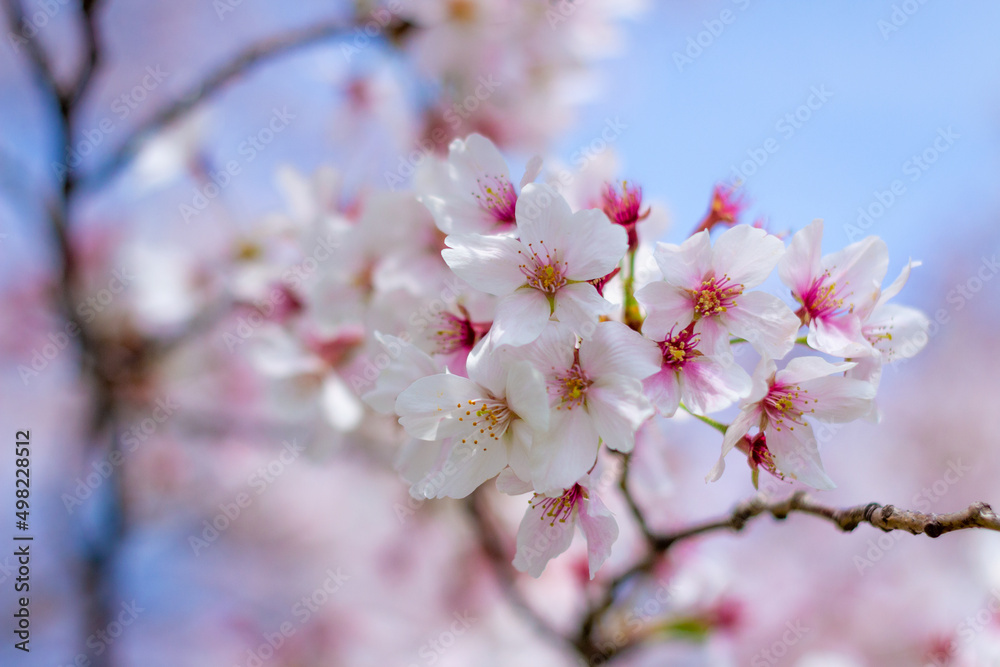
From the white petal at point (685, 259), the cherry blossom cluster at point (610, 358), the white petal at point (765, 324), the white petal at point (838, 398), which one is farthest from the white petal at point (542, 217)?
the white petal at point (838, 398)

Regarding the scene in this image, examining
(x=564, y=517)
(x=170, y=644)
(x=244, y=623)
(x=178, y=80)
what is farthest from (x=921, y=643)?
(x=178, y=80)

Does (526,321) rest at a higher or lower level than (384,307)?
higher

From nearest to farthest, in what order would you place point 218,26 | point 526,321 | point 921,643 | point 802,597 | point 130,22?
1. point 526,321
2. point 921,643
3. point 802,597
4. point 130,22
5. point 218,26

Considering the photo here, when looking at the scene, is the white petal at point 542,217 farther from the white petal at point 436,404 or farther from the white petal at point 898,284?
the white petal at point 898,284

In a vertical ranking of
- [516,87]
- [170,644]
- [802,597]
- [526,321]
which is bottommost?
[170,644]

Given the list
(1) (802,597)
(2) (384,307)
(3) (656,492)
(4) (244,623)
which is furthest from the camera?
(4) (244,623)

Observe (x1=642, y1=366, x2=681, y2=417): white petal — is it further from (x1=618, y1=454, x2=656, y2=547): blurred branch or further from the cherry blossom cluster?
(x1=618, y1=454, x2=656, y2=547): blurred branch

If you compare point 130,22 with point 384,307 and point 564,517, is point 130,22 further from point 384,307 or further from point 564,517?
point 564,517

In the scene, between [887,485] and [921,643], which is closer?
[921,643]
